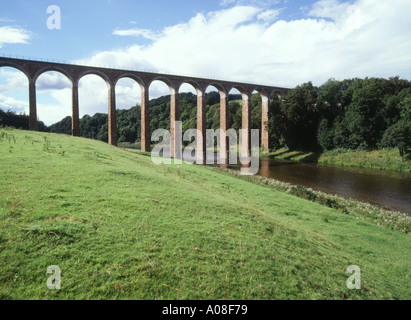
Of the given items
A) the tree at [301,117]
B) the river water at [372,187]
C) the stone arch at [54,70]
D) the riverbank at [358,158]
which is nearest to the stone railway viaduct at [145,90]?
the stone arch at [54,70]

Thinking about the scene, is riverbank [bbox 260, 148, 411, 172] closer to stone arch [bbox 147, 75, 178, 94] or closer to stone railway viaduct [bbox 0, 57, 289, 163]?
stone railway viaduct [bbox 0, 57, 289, 163]

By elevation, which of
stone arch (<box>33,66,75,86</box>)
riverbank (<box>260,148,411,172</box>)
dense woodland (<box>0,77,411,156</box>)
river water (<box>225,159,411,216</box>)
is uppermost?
stone arch (<box>33,66,75,86</box>)

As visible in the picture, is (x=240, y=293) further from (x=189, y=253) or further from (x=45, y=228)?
(x=45, y=228)

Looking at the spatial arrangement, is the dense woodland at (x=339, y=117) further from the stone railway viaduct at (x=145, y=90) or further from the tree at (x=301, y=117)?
the stone railway viaduct at (x=145, y=90)

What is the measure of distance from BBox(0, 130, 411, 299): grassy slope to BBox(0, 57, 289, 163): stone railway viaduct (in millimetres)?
27182

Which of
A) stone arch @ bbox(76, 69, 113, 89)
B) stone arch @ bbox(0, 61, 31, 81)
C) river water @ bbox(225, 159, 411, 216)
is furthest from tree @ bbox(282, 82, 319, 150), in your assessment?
stone arch @ bbox(0, 61, 31, 81)

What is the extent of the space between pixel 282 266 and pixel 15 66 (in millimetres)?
35233

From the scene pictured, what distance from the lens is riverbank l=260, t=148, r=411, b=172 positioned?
95.1 ft

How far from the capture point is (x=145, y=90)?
35438mm

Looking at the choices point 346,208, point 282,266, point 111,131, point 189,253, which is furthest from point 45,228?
point 111,131

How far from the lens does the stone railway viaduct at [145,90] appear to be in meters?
28.2

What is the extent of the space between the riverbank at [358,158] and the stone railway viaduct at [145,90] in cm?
822

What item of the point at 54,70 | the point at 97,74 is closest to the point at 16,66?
the point at 54,70

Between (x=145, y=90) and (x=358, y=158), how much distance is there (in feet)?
105
